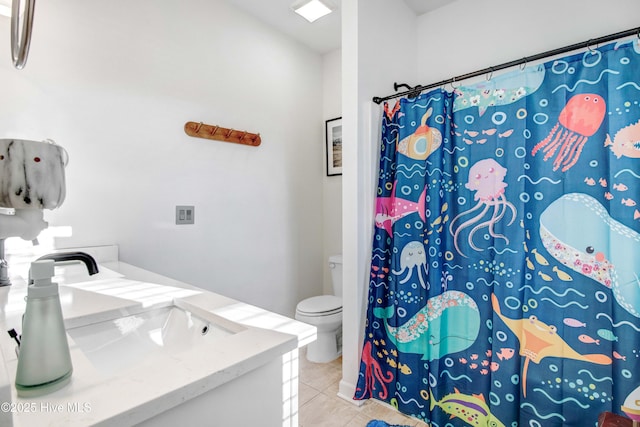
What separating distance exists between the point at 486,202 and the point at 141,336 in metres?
1.51

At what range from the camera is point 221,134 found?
2.22 m

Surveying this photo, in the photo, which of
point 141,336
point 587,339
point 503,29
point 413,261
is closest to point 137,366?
point 141,336

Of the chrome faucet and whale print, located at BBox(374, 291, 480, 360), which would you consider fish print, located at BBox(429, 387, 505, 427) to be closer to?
whale print, located at BBox(374, 291, 480, 360)

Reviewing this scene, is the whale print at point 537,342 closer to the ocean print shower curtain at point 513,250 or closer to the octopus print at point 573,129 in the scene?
the ocean print shower curtain at point 513,250

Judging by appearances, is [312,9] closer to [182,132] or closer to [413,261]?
[182,132]

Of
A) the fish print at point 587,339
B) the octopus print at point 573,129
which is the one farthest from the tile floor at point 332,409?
the octopus print at point 573,129

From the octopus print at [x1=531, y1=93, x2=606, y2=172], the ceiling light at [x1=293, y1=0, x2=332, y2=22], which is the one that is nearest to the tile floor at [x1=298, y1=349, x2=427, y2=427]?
the octopus print at [x1=531, y1=93, x2=606, y2=172]

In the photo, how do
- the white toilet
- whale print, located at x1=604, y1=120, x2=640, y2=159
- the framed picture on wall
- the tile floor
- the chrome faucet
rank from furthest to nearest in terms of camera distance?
the framed picture on wall < the white toilet < the tile floor < whale print, located at x1=604, y1=120, x2=640, y2=159 < the chrome faucet

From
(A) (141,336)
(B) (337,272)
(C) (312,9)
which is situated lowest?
(B) (337,272)

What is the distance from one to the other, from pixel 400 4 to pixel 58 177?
88.6 inches

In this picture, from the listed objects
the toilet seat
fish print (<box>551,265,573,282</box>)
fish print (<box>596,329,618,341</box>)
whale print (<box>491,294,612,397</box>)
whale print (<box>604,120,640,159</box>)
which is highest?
whale print (<box>604,120,640,159</box>)

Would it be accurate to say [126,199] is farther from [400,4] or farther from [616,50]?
[616,50]

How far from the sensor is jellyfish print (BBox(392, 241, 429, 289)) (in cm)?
164

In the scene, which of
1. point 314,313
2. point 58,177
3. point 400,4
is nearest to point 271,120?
point 400,4
